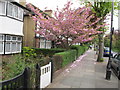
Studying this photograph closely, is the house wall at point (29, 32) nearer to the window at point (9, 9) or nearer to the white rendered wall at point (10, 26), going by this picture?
the white rendered wall at point (10, 26)

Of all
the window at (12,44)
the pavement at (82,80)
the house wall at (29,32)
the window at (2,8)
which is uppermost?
the window at (2,8)

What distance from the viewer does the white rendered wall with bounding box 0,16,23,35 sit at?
10.5 metres

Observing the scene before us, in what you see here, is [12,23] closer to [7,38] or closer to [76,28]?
[7,38]

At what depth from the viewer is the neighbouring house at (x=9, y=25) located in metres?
10.6

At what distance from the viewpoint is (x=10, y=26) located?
11.3 meters

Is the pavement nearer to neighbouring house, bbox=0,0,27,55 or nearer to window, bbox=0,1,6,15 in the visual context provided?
neighbouring house, bbox=0,0,27,55

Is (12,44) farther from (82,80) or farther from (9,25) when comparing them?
(82,80)

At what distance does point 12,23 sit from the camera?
11.6 meters

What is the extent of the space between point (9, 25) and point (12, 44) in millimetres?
2202

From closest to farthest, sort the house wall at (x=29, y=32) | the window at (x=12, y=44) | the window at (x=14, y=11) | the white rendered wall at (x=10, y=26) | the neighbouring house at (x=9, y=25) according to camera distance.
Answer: the white rendered wall at (x=10, y=26)
the neighbouring house at (x=9, y=25)
the window at (x=14, y=11)
the window at (x=12, y=44)
the house wall at (x=29, y=32)

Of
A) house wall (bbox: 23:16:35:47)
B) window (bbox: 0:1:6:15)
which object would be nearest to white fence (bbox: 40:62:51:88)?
window (bbox: 0:1:6:15)

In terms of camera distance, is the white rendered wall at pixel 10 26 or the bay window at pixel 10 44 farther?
the bay window at pixel 10 44

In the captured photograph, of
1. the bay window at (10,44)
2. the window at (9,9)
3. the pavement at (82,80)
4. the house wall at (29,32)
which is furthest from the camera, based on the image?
the house wall at (29,32)

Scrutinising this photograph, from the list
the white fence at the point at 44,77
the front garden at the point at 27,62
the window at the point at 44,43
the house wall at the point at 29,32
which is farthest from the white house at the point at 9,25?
the white fence at the point at 44,77
